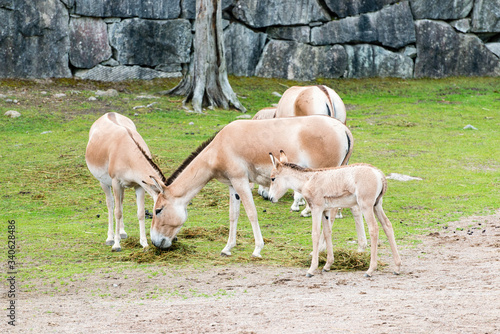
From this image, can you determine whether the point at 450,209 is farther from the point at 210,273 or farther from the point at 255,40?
the point at 255,40

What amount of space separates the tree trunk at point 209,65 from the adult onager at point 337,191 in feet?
40.7

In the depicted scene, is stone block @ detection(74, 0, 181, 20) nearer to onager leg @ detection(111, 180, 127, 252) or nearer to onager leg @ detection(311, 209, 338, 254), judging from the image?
onager leg @ detection(111, 180, 127, 252)

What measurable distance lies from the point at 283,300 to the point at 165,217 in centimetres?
245

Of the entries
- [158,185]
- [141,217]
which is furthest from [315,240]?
[141,217]

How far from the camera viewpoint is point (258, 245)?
7.64m

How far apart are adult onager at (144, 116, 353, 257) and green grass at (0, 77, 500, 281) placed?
47 cm

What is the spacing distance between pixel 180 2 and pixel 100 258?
1554cm

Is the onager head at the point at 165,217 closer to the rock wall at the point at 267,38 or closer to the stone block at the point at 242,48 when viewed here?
the rock wall at the point at 267,38

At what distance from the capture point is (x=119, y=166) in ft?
27.0

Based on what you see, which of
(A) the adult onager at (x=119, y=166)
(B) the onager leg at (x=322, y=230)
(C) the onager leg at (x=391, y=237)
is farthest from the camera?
(A) the adult onager at (x=119, y=166)

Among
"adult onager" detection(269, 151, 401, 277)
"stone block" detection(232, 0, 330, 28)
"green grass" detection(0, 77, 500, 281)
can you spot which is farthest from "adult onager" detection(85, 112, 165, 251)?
"stone block" detection(232, 0, 330, 28)

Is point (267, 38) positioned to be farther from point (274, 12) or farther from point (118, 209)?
point (118, 209)

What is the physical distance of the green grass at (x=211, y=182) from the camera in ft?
26.8

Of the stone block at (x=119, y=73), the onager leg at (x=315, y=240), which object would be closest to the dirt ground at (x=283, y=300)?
the onager leg at (x=315, y=240)
